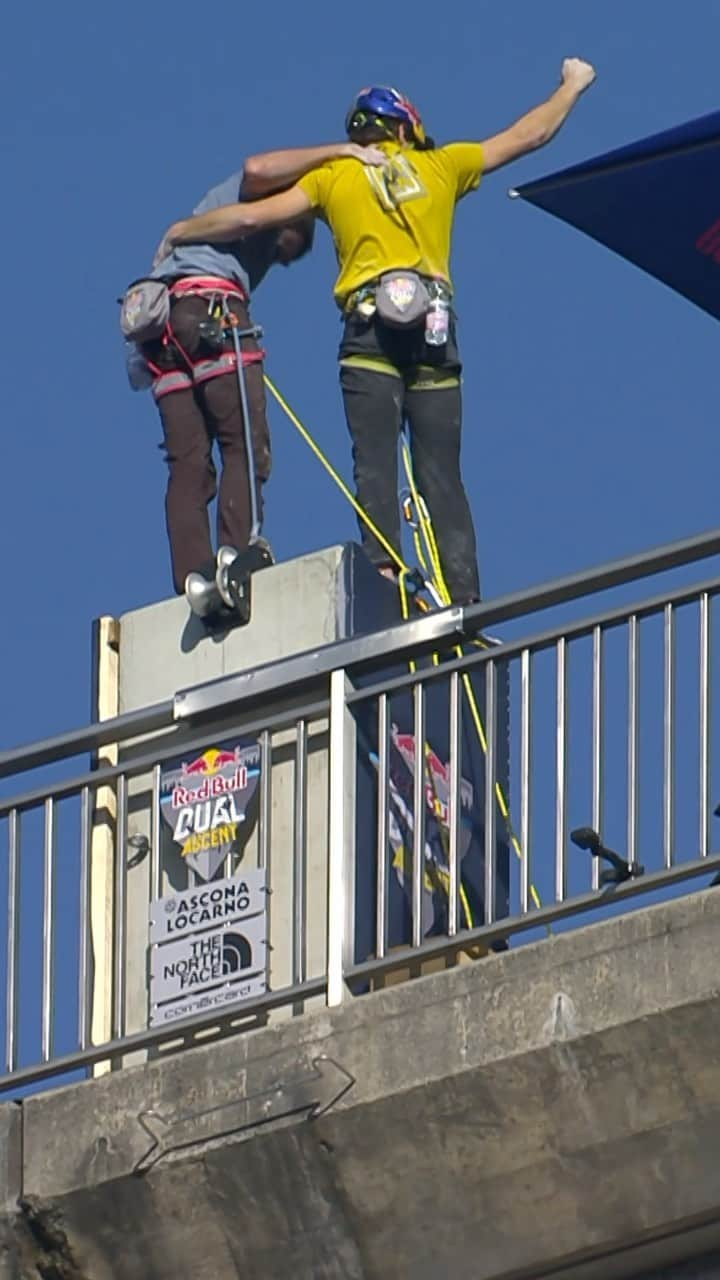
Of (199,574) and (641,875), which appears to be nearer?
(641,875)

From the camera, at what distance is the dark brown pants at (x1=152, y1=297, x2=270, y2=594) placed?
12602 mm

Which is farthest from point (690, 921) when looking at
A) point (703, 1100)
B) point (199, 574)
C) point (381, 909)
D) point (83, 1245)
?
point (199, 574)

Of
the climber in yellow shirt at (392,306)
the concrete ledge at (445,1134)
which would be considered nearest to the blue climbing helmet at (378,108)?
the climber in yellow shirt at (392,306)

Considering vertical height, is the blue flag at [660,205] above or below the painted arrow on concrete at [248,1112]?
above

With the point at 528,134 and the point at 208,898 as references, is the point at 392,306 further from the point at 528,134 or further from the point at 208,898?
the point at 208,898

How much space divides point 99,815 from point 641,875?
2053 mm

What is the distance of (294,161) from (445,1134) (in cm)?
444

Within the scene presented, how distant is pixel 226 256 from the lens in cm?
1308

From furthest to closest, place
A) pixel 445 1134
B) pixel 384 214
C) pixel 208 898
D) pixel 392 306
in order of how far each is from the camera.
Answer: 1. pixel 384 214
2. pixel 392 306
3. pixel 208 898
4. pixel 445 1134

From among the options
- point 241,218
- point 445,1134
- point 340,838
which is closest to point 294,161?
point 241,218

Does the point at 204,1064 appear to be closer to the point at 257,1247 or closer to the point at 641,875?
the point at 257,1247

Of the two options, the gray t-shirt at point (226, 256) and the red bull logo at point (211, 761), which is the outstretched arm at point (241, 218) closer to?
the gray t-shirt at point (226, 256)

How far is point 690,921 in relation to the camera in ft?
30.5

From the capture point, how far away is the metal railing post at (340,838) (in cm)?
1007
